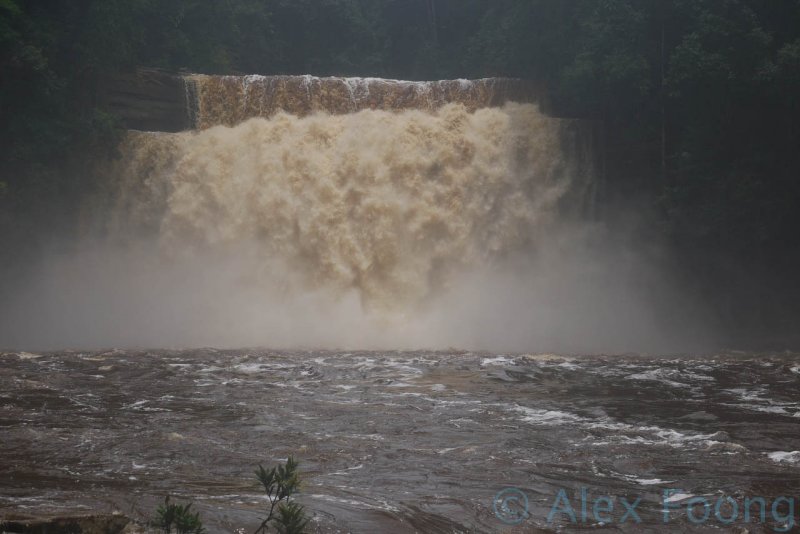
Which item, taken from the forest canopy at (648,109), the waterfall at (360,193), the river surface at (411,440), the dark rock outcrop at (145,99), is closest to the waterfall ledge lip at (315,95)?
the waterfall at (360,193)

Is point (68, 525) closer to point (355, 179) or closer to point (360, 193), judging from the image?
point (360, 193)

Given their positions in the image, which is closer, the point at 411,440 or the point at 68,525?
the point at 68,525

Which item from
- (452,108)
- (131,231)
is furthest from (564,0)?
(131,231)

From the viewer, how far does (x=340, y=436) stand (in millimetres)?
9719

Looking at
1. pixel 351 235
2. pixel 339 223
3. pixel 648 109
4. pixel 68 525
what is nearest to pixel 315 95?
pixel 339 223

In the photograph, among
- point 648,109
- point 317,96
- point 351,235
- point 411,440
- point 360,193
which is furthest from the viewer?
point 648,109

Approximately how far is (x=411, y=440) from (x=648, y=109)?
1660 cm

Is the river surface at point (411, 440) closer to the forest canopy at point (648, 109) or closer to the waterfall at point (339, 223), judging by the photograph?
the waterfall at point (339, 223)

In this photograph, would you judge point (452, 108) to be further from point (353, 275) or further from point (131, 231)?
point (131, 231)

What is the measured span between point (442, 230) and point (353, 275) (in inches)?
99.2

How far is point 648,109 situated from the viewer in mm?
23703

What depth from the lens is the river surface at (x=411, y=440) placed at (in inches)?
271

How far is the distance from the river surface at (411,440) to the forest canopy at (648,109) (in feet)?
22.8

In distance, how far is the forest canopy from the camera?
21.0 metres
